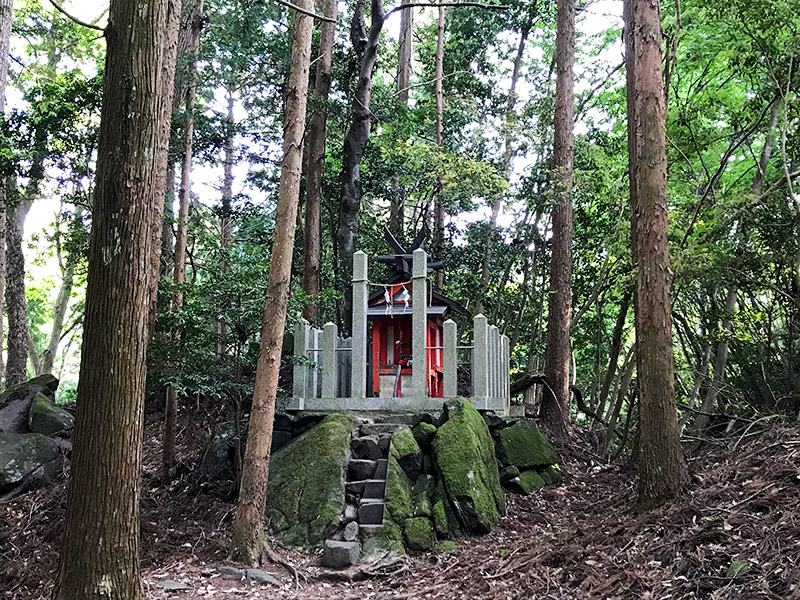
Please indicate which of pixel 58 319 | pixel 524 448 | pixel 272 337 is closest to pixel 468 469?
pixel 524 448

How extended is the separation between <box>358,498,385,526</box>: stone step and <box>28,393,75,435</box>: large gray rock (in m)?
5.03

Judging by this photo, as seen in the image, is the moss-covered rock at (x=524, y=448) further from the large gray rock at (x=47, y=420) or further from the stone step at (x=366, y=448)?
the large gray rock at (x=47, y=420)

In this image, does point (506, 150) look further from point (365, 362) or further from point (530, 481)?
point (530, 481)

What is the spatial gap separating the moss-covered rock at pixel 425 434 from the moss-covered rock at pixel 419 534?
3.42 ft

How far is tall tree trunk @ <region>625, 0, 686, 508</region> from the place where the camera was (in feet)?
18.1

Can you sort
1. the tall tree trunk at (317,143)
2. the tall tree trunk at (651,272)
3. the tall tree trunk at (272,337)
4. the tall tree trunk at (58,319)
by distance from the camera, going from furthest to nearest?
the tall tree trunk at (58,319) → the tall tree trunk at (317,143) → the tall tree trunk at (272,337) → the tall tree trunk at (651,272)

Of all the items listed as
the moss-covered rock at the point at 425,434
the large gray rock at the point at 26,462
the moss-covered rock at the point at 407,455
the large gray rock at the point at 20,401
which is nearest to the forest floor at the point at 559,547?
the large gray rock at the point at 26,462

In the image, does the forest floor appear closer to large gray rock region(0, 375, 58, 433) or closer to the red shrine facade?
large gray rock region(0, 375, 58, 433)

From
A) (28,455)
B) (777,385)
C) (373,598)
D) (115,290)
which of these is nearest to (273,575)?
(373,598)

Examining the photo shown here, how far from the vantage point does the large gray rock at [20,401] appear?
373 inches

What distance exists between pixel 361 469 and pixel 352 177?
541 cm

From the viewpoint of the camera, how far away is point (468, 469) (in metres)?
7.27

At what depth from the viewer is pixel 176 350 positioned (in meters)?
7.36

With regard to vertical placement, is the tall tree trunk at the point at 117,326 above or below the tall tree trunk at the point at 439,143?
below
